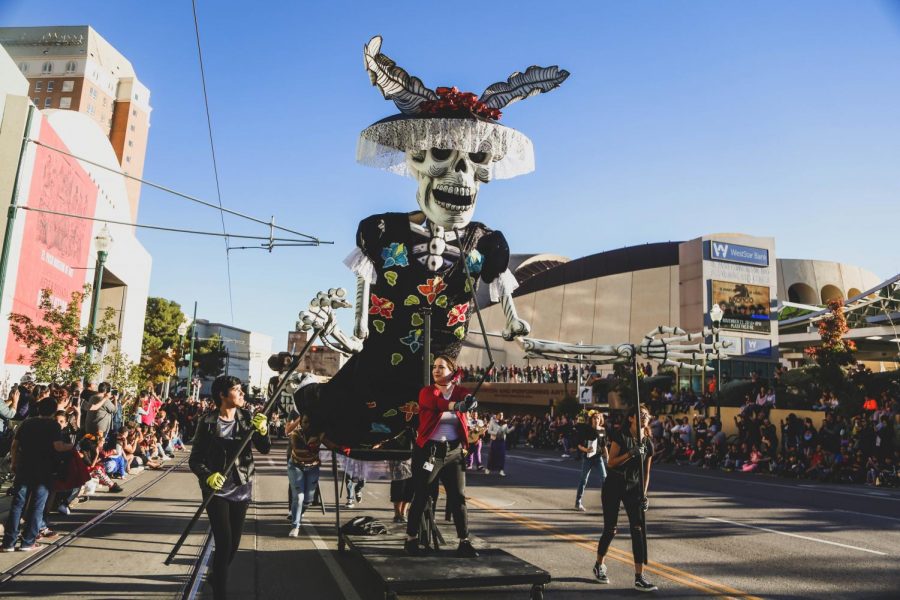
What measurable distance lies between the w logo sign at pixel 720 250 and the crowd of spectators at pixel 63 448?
31598 mm

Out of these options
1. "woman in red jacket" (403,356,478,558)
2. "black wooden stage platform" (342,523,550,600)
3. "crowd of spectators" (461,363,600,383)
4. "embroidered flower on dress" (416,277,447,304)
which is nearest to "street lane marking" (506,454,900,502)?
"black wooden stage platform" (342,523,550,600)

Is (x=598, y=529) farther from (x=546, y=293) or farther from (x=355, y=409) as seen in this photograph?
(x=546, y=293)

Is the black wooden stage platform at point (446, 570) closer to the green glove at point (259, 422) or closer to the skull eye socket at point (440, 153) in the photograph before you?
the green glove at point (259, 422)

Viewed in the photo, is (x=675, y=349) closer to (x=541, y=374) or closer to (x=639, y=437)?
(x=639, y=437)

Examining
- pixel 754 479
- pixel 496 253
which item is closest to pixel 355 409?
pixel 496 253

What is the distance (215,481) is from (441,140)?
360 cm

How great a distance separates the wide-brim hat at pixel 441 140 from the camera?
6.36 metres

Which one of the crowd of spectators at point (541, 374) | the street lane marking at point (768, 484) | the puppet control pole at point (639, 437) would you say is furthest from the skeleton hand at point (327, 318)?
the crowd of spectators at point (541, 374)

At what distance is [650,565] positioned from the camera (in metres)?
7.47

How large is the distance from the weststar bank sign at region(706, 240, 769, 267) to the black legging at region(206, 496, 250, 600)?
38237 mm

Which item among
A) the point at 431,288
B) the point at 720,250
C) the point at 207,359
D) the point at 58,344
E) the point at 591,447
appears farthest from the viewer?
the point at 207,359

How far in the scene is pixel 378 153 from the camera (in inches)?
279

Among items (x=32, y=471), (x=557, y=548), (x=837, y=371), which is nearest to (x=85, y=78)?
(x=837, y=371)

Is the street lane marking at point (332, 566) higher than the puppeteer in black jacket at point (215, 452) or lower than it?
lower
